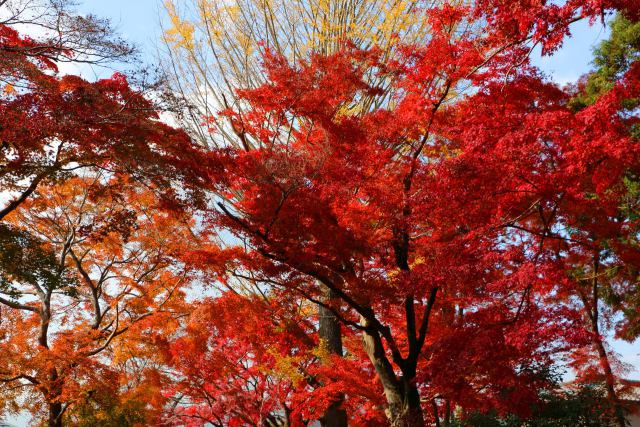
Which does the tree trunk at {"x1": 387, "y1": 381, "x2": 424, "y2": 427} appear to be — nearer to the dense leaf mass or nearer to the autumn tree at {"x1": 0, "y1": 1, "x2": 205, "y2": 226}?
the dense leaf mass

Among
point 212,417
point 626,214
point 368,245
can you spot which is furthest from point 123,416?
point 626,214

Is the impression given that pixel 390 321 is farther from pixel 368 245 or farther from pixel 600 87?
pixel 600 87

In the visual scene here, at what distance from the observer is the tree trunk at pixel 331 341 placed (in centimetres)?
1039

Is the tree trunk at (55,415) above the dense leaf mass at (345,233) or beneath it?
beneath

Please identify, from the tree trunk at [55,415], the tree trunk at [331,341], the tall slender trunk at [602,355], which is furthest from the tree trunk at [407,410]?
the tree trunk at [55,415]

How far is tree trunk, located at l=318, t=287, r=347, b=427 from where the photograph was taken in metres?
10.4

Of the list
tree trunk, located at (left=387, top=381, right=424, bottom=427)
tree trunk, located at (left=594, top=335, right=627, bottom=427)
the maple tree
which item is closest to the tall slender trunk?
tree trunk, located at (left=594, top=335, right=627, bottom=427)

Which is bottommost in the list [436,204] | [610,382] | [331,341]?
[610,382]

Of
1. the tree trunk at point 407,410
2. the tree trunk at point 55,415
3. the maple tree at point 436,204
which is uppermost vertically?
the maple tree at point 436,204

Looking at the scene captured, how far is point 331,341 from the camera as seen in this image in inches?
433

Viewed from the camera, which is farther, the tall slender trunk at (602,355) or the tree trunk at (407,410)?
the tall slender trunk at (602,355)

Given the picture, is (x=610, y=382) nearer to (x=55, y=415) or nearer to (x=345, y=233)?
(x=345, y=233)

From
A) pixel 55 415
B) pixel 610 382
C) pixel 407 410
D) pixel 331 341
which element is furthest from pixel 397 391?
pixel 55 415

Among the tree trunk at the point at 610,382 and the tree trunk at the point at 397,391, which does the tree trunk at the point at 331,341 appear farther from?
the tree trunk at the point at 610,382
